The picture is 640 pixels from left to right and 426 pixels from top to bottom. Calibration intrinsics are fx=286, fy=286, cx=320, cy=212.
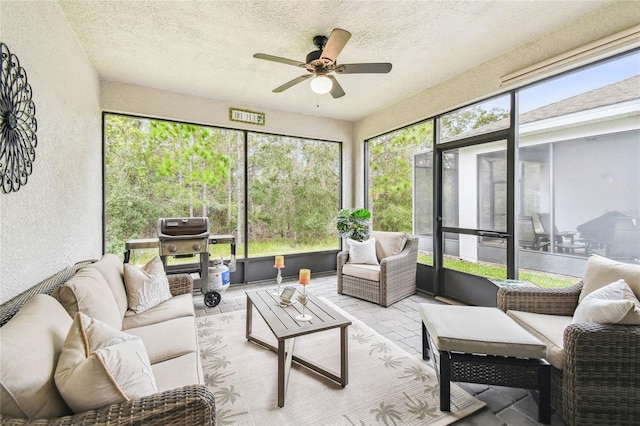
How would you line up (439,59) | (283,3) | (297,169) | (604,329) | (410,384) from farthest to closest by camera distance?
(297,169) < (439,59) < (283,3) < (410,384) < (604,329)

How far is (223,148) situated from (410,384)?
382 cm

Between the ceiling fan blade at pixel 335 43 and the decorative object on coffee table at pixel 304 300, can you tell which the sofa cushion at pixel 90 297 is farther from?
the ceiling fan blade at pixel 335 43

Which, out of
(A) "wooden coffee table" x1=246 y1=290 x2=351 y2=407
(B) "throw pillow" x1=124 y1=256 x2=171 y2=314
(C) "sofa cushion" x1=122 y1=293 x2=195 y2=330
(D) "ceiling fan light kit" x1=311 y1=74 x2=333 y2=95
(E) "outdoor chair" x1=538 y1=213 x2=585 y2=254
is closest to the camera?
(A) "wooden coffee table" x1=246 y1=290 x2=351 y2=407

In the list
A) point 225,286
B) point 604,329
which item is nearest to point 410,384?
point 604,329

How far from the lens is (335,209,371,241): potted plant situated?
4574 millimetres

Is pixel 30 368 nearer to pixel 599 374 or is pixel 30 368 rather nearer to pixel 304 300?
pixel 304 300

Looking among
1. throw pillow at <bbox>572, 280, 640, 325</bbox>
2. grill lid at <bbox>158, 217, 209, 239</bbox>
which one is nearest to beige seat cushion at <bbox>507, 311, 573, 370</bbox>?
throw pillow at <bbox>572, 280, 640, 325</bbox>

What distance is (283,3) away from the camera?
215 centimetres

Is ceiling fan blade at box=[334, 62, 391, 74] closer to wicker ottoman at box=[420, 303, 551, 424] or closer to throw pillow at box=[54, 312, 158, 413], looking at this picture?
wicker ottoman at box=[420, 303, 551, 424]

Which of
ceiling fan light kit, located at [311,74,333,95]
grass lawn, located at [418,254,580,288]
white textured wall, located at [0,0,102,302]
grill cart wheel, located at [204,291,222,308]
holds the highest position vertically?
ceiling fan light kit, located at [311,74,333,95]

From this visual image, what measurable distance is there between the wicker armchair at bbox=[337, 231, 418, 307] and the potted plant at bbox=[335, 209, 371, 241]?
57cm

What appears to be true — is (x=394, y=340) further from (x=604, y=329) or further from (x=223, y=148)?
(x=223, y=148)

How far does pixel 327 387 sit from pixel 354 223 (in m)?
2.89

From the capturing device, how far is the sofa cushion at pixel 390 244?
155 inches
